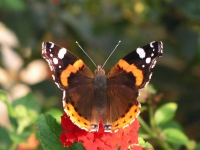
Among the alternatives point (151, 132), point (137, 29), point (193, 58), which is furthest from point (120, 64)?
point (137, 29)

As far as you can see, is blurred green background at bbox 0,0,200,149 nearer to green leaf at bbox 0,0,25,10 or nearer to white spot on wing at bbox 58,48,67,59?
green leaf at bbox 0,0,25,10

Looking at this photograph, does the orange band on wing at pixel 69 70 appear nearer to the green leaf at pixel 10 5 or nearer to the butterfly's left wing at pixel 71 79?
the butterfly's left wing at pixel 71 79

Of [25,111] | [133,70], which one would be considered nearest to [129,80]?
[133,70]

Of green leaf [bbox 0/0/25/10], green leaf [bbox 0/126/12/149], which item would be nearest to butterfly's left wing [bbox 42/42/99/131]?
green leaf [bbox 0/126/12/149]

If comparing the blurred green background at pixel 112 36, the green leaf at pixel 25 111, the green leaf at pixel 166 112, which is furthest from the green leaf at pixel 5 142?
the blurred green background at pixel 112 36

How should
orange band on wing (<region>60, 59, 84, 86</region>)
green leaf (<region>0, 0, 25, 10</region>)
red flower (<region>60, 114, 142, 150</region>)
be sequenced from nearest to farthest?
red flower (<region>60, 114, 142, 150</region>) < orange band on wing (<region>60, 59, 84, 86</region>) < green leaf (<region>0, 0, 25, 10</region>)

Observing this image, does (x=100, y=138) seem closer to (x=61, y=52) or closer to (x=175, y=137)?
(x=61, y=52)

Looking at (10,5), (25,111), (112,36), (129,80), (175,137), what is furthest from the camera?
(112,36)
